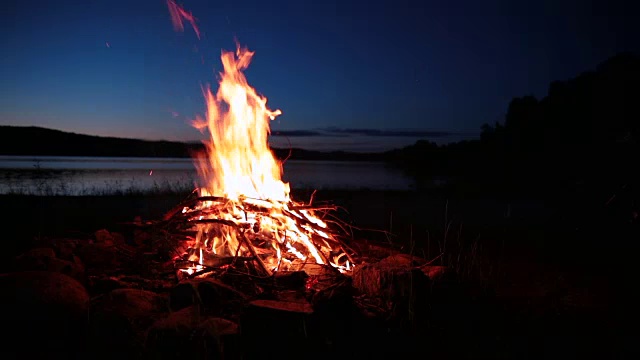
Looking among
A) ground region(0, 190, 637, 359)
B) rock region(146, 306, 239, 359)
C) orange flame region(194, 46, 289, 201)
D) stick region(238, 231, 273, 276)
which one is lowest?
ground region(0, 190, 637, 359)

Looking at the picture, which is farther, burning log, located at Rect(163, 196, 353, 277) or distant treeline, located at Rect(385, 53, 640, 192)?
distant treeline, located at Rect(385, 53, 640, 192)

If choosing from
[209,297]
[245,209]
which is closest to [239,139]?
[245,209]

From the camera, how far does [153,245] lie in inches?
188

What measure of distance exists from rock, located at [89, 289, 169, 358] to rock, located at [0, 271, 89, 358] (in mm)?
111

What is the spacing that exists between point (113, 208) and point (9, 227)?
3999mm

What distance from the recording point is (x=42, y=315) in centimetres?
326

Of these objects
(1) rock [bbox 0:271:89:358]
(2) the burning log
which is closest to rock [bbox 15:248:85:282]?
(1) rock [bbox 0:271:89:358]

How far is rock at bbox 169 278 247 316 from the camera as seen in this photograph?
11.9ft

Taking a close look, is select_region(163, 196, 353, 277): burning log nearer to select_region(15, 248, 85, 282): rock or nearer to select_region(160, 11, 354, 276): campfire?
select_region(160, 11, 354, 276): campfire

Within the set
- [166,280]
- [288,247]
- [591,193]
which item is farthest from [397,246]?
[591,193]

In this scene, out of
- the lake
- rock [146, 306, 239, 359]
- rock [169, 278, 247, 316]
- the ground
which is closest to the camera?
rock [146, 306, 239, 359]

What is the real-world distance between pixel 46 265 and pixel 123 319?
1238mm

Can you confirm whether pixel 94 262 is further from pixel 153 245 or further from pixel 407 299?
pixel 407 299

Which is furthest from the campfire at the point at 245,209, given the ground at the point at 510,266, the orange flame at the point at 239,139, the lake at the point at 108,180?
the lake at the point at 108,180
